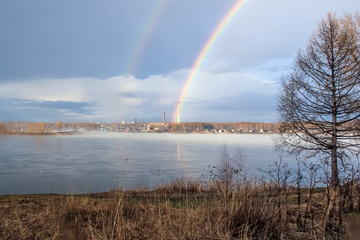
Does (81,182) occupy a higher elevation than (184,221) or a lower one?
lower

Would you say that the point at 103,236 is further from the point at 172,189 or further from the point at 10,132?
the point at 10,132

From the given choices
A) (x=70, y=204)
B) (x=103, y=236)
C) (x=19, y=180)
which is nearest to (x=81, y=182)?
(x=19, y=180)

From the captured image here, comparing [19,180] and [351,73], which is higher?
[351,73]

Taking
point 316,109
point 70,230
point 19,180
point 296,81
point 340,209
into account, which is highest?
point 296,81

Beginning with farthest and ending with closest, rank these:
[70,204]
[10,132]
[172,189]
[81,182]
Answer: [10,132] < [81,182] < [172,189] < [70,204]

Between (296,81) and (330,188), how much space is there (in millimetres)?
8433

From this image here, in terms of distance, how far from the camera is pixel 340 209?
470 cm

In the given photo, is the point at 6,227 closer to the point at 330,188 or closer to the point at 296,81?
the point at 330,188

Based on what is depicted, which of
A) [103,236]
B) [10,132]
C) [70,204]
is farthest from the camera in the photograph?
[10,132]

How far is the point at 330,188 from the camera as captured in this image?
5168 millimetres

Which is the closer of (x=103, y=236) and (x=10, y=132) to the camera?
(x=103, y=236)

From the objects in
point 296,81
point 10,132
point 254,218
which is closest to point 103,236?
point 254,218

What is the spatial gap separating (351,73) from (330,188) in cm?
898

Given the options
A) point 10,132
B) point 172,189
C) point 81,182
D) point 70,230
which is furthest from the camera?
point 10,132
